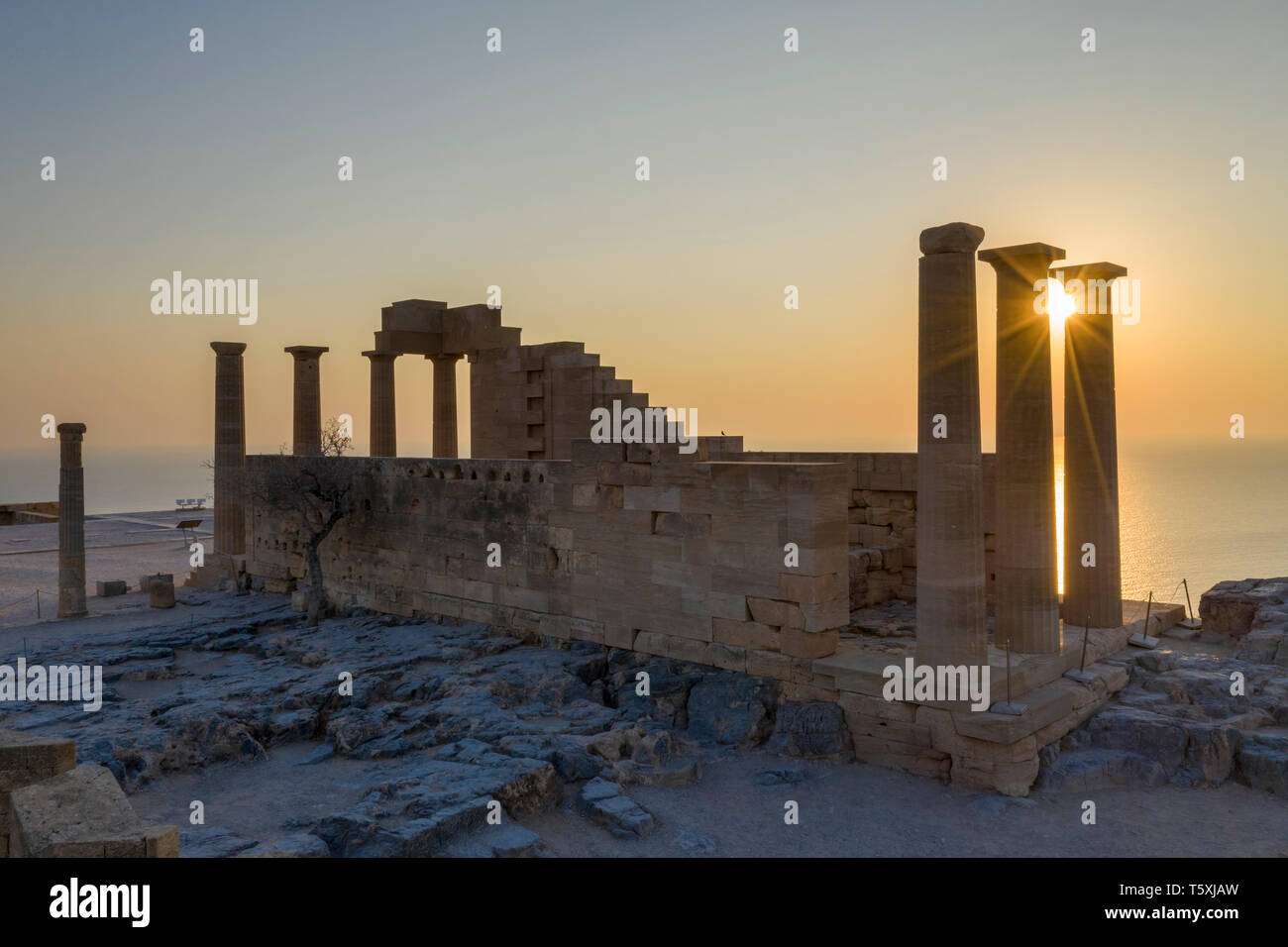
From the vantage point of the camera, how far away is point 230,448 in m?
23.1

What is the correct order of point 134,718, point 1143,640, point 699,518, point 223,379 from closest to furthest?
1. point 134,718
2. point 699,518
3. point 1143,640
4. point 223,379

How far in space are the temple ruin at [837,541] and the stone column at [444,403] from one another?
354cm

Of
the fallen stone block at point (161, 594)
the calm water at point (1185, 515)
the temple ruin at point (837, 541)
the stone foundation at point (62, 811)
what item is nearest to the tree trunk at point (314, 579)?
the temple ruin at point (837, 541)

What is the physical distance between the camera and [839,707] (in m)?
10.4

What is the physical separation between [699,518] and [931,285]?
4071 millimetres

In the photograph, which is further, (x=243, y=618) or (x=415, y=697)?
(x=243, y=618)

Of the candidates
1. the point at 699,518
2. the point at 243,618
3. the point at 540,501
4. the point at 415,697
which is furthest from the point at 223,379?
the point at 699,518

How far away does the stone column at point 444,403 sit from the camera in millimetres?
21484

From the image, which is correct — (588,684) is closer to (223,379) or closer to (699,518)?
(699,518)

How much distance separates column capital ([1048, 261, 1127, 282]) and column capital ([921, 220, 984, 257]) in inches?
142

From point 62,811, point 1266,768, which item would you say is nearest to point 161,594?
point 62,811

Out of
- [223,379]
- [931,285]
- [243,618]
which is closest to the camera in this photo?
[931,285]

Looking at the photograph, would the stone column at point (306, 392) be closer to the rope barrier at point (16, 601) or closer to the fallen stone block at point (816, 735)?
the rope barrier at point (16, 601)
